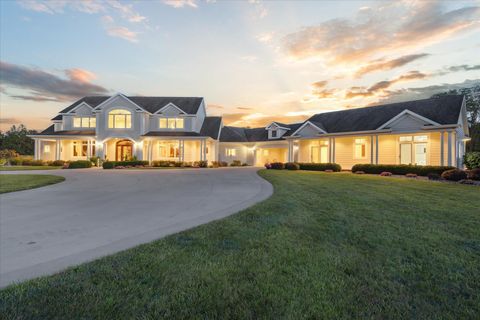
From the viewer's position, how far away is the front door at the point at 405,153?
20969 mm

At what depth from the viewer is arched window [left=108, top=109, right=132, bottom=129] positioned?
29234 mm

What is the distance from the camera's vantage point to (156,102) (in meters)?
32.6

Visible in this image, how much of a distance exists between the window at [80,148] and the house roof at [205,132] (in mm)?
8281

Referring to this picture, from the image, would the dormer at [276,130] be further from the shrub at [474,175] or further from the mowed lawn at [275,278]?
the mowed lawn at [275,278]

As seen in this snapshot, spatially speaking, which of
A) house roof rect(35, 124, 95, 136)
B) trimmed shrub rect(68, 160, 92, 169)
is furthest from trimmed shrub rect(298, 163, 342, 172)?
house roof rect(35, 124, 95, 136)


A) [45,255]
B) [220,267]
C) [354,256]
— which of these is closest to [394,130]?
[354,256]

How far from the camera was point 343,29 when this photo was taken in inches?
674

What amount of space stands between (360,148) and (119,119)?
27.7 metres

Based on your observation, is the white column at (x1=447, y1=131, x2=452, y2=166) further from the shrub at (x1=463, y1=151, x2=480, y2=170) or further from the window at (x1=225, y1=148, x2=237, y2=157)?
the window at (x1=225, y1=148, x2=237, y2=157)

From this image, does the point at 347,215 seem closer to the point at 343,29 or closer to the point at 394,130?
the point at 343,29

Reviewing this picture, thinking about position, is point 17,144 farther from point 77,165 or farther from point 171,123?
point 171,123

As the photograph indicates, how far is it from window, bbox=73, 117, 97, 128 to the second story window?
867 centimetres

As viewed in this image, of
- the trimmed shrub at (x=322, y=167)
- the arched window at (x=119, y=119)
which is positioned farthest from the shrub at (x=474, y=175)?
the arched window at (x=119, y=119)

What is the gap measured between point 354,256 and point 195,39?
63.6ft
